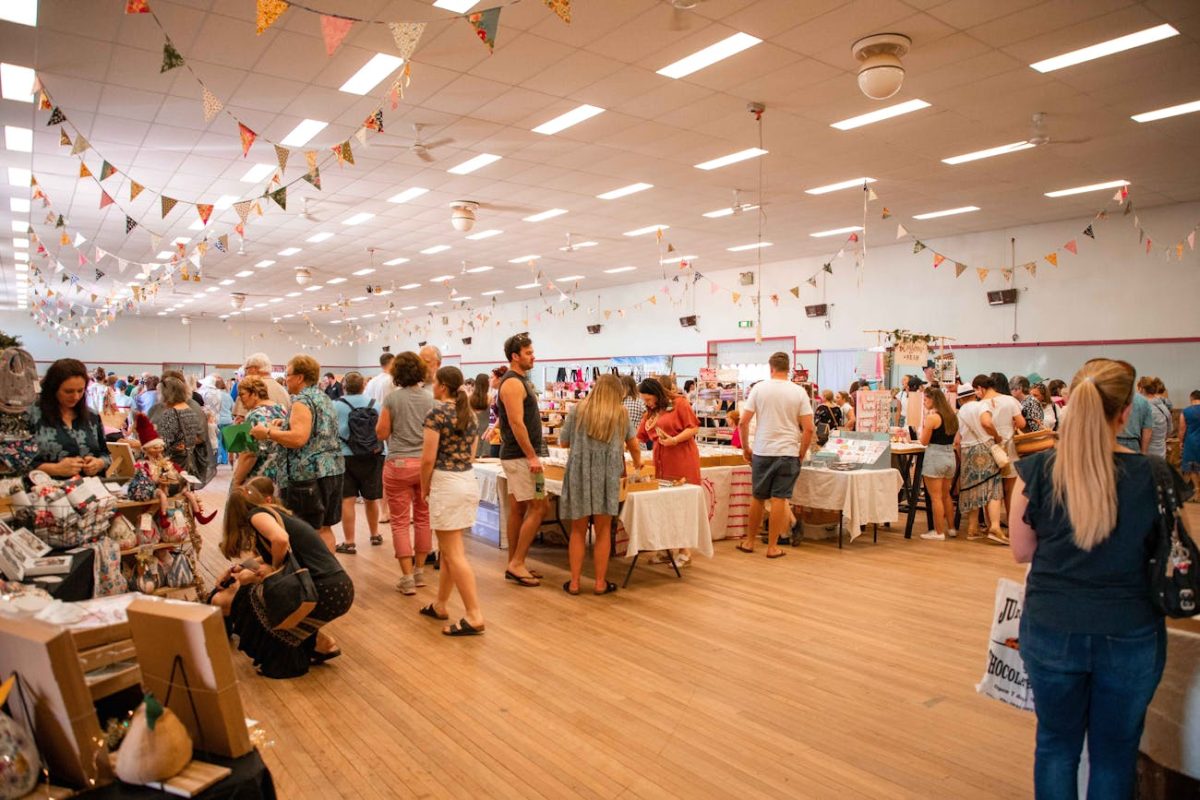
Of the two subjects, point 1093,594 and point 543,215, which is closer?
point 1093,594

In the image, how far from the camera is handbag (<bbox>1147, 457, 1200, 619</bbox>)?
5.73 feet

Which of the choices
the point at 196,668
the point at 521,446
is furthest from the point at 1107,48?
the point at 196,668

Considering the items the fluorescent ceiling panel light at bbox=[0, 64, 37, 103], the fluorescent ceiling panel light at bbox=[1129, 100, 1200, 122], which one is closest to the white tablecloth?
the fluorescent ceiling panel light at bbox=[1129, 100, 1200, 122]

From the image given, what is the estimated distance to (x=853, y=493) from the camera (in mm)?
6371

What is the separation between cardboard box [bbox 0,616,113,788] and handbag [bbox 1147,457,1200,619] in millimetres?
2323

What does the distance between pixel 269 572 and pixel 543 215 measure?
325 inches

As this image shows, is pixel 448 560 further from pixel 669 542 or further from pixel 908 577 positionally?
pixel 908 577

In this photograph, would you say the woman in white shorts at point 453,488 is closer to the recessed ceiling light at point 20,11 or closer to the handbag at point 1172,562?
the handbag at point 1172,562

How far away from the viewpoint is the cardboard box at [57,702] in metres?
1.32

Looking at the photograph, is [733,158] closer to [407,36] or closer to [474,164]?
[474,164]

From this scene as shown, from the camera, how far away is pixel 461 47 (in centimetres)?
527

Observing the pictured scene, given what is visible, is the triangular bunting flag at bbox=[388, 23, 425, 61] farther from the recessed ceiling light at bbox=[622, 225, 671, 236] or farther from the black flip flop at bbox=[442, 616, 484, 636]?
the recessed ceiling light at bbox=[622, 225, 671, 236]

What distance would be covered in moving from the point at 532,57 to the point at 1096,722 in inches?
207

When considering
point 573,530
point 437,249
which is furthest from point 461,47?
point 437,249
